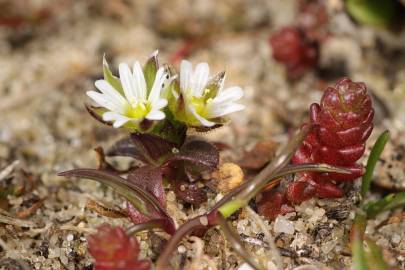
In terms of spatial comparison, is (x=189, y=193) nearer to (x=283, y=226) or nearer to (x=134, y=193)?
(x=134, y=193)

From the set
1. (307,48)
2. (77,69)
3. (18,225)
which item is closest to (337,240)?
(18,225)

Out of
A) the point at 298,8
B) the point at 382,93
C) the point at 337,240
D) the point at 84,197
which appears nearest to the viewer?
the point at 337,240

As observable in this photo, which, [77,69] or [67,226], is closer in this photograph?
[67,226]

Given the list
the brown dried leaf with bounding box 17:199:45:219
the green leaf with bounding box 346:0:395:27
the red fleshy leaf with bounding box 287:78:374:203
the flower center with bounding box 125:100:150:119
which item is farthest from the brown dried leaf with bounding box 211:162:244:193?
the green leaf with bounding box 346:0:395:27

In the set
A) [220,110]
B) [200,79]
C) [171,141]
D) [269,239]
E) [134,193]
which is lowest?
[269,239]

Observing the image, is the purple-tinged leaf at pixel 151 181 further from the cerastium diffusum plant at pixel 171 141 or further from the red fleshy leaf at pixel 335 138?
the red fleshy leaf at pixel 335 138

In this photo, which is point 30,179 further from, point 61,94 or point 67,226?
point 61,94

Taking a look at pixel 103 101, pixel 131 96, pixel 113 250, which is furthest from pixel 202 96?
pixel 113 250
